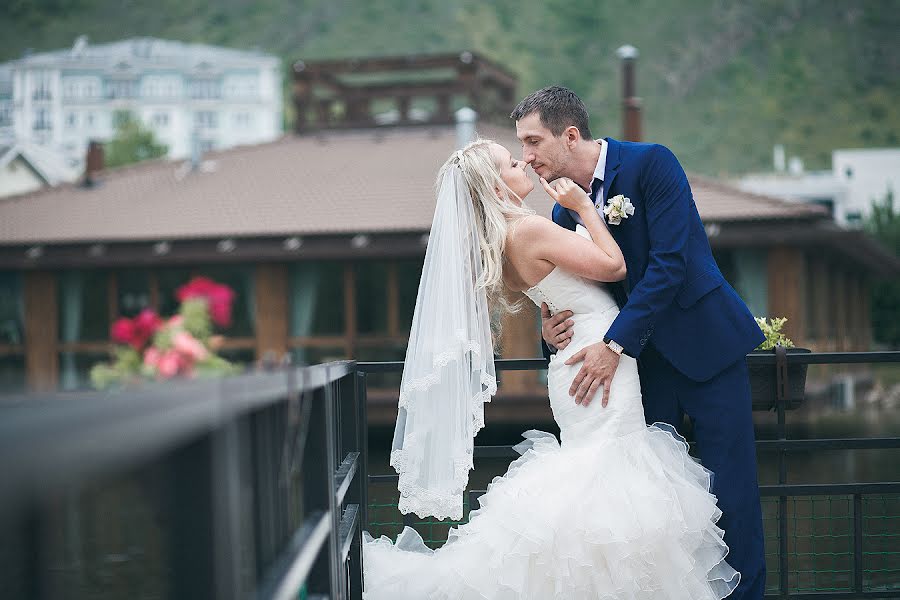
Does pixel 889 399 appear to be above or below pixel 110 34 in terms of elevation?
below

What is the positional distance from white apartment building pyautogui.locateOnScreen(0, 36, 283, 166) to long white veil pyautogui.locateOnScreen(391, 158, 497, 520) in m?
100

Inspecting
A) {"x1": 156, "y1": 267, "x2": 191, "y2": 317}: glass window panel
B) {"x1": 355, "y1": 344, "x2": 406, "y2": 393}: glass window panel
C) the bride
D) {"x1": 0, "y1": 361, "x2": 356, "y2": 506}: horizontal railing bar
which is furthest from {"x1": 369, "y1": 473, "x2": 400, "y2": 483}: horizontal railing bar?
{"x1": 156, "y1": 267, "x2": 191, "y2": 317}: glass window panel

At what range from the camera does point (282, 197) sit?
813 inches

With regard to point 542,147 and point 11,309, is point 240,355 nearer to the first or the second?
point 11,309

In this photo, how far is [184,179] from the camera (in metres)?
23.1

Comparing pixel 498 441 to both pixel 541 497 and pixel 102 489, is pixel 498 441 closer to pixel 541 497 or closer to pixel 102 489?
pixel 541 497

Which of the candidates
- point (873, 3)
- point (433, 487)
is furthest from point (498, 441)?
point (873, 3)

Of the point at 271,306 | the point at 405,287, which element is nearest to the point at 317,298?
the point at 271,306

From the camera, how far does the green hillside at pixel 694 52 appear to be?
85.5 m

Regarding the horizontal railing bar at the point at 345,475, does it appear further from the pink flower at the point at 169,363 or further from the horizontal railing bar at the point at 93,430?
the pink flower at the point at 169,363

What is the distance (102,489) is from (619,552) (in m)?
2.45

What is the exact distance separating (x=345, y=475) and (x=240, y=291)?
1735 centimetres

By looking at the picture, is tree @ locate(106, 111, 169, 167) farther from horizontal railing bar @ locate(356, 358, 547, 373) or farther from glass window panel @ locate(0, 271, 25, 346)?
horizontal railing bar @ locate(356, 358, 547, 373)

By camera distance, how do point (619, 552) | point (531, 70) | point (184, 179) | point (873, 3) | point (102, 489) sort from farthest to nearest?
point (873, 3), point (531, 70), point (184, 179), point (619, 552), point (102, 489)
